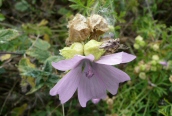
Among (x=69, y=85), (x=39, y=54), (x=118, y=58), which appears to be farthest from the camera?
(x=39, y=54)

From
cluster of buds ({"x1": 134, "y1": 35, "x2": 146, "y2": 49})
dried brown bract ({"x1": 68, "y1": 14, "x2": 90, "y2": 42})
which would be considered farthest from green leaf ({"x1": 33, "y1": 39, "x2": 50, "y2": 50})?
dried brown bract ({"x1": 68, "y1": 14, "x2": 90, "y2": 42})

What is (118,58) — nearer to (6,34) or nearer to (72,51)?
(72,51)

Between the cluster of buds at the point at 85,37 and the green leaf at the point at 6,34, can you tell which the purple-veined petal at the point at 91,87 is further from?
the green leaf at the point at 6,34

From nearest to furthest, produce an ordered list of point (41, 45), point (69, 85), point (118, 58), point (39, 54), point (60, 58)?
1. point (118, 58)
2. point (69, 85)
3. point (60, 58)
4. point (39, 54)
5. point (41, 45)

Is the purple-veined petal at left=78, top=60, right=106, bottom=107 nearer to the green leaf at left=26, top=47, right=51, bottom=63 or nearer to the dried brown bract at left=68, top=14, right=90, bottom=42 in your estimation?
the dried brown bract at left=68, top=14, right=90, bottom=42

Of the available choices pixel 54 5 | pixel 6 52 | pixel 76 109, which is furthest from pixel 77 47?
pixel 54 5

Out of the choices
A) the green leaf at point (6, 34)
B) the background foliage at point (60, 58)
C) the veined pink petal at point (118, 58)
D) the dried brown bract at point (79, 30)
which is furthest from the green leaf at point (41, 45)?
the veined pink petal at point (118, 58)

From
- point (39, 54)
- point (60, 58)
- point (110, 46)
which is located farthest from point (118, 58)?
point (39, 54)
